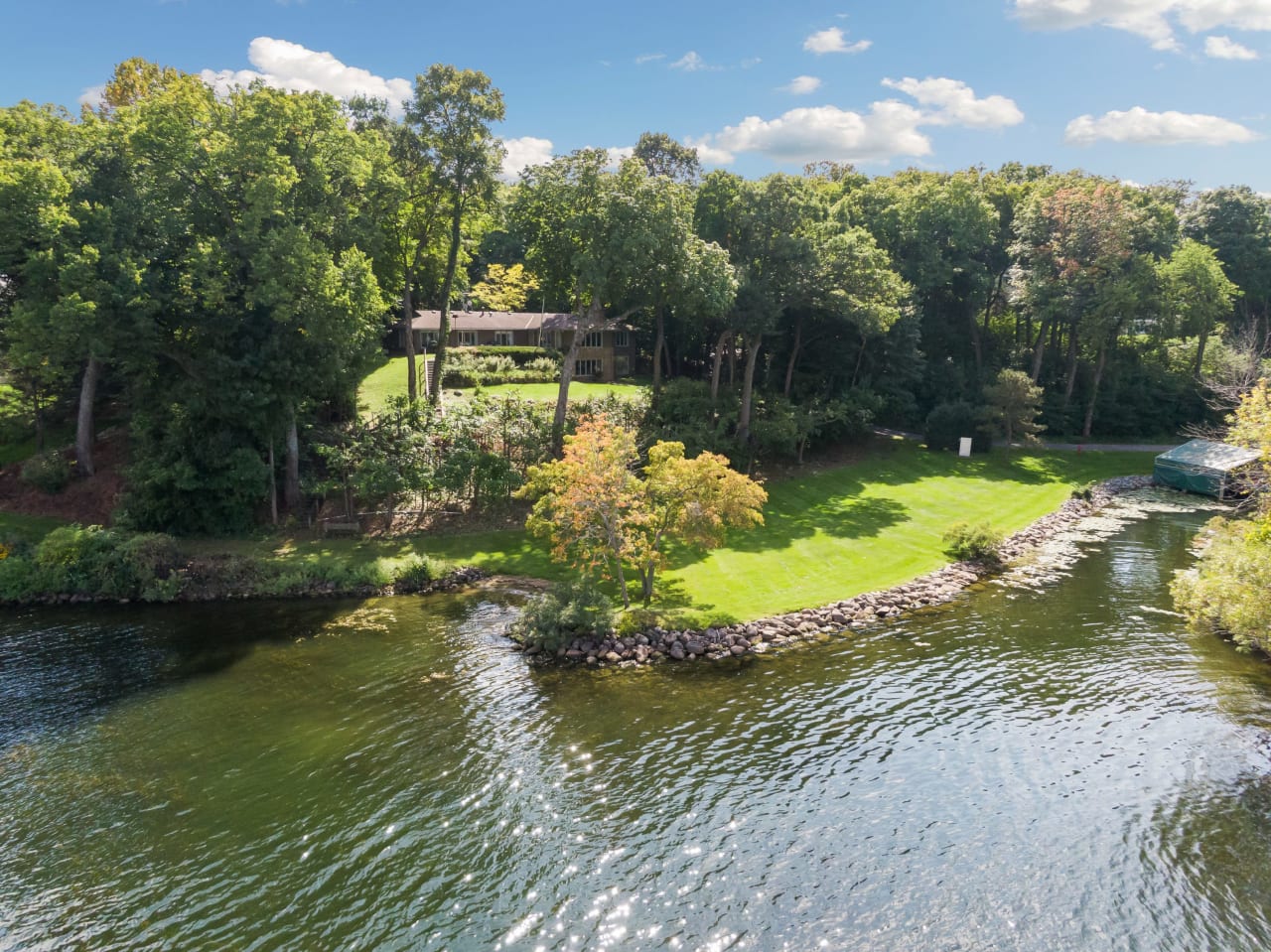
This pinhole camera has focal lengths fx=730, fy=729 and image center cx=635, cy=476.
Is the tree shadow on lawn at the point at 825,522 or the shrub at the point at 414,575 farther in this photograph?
the tree shadow on lawn at the point at 825,522

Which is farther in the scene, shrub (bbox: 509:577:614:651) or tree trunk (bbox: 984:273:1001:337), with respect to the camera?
tree trunk (bbox: 984:273:1001:337)

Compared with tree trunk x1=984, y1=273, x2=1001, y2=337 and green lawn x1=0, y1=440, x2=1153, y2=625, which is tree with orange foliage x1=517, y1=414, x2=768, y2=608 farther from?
tree trunk x1=984, y1=273, x2=1001, y2=337

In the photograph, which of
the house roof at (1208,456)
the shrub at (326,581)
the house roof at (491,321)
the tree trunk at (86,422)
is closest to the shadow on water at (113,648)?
the shrub at (326,581)

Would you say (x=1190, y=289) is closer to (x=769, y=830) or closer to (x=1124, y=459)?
(x=1124, y=459)

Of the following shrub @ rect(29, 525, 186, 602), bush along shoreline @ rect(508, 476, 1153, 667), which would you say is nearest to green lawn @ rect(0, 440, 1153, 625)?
bush along shoreline @ rect(508, 476, 1153, 667)

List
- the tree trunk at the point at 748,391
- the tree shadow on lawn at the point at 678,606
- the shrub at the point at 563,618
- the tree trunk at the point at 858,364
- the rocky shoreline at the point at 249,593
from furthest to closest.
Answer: the tree trunk at the point at 858,364 < the tree trunk at the point at 748,391 < the rocky shoreline at the point at 249,593 < the tree shadow on lawn at the point at 678,606 < the shrub at the point at 563,618

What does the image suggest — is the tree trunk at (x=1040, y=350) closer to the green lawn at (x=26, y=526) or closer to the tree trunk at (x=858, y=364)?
the tree trunk at (x=858, y=364)
